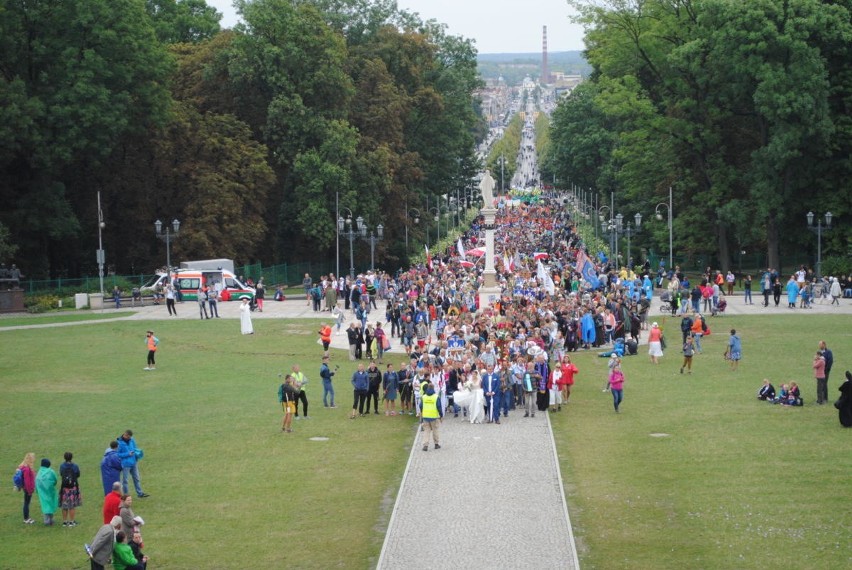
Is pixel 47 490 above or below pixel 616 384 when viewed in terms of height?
below

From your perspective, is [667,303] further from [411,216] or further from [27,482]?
[411,216]

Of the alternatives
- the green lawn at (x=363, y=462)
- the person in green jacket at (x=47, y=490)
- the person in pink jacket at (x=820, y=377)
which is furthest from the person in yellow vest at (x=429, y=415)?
the person in pink jacket at (x=820, y=377)

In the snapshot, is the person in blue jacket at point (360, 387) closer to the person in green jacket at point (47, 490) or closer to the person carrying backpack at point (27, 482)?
the person carrying backpack at point (27, 482)

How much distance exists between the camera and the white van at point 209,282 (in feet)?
197

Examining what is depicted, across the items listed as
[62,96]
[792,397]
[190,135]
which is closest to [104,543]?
[792,397]

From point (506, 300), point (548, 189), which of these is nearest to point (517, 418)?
point (506, 300)

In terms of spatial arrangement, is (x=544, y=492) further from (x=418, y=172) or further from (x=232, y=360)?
(x=418, y=172)

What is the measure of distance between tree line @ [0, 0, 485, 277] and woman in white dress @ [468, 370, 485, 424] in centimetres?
3534

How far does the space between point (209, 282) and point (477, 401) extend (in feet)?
110

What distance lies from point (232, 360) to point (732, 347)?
15629 millimetres

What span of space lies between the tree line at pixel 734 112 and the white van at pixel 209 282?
23.2m

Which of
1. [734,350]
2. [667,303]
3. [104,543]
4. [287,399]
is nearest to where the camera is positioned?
[104,543]

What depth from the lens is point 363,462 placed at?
81.4 ft

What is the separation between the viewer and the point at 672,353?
39.4m
